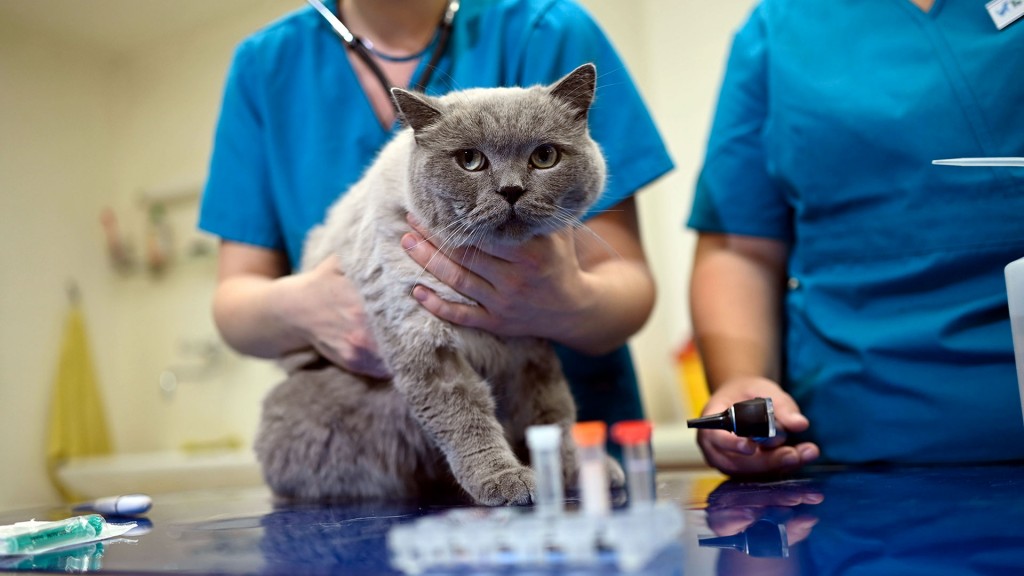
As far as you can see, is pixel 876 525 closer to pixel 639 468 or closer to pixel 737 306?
pixel 639 468

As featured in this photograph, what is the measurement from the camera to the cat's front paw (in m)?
0.83

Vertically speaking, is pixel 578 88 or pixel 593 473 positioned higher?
pixel 578 88

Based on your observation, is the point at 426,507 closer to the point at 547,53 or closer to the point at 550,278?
the point at 550,278

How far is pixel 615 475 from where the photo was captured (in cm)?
96

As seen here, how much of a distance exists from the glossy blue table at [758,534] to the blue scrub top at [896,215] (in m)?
0.12

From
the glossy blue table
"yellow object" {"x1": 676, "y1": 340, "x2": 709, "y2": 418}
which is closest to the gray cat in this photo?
the glossy blue table

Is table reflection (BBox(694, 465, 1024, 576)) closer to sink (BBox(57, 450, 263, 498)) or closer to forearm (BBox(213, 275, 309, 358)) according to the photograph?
forearm (BBox(213, 275, 309, 358))

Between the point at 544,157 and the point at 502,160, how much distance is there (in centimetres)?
6

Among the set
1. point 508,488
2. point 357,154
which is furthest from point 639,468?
point 357,154

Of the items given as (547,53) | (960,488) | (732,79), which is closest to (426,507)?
(960,488)

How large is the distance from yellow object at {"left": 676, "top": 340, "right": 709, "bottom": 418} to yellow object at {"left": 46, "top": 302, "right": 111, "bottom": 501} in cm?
277

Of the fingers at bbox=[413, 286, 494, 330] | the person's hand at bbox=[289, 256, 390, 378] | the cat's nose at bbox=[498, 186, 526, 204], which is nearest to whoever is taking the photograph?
the cat's nose at bbox=[498, 186, 526, 204]

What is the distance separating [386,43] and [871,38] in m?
0.71

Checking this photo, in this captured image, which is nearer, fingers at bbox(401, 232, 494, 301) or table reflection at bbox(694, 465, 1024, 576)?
table reflection at bbox(694, 465, 1024, 576)
